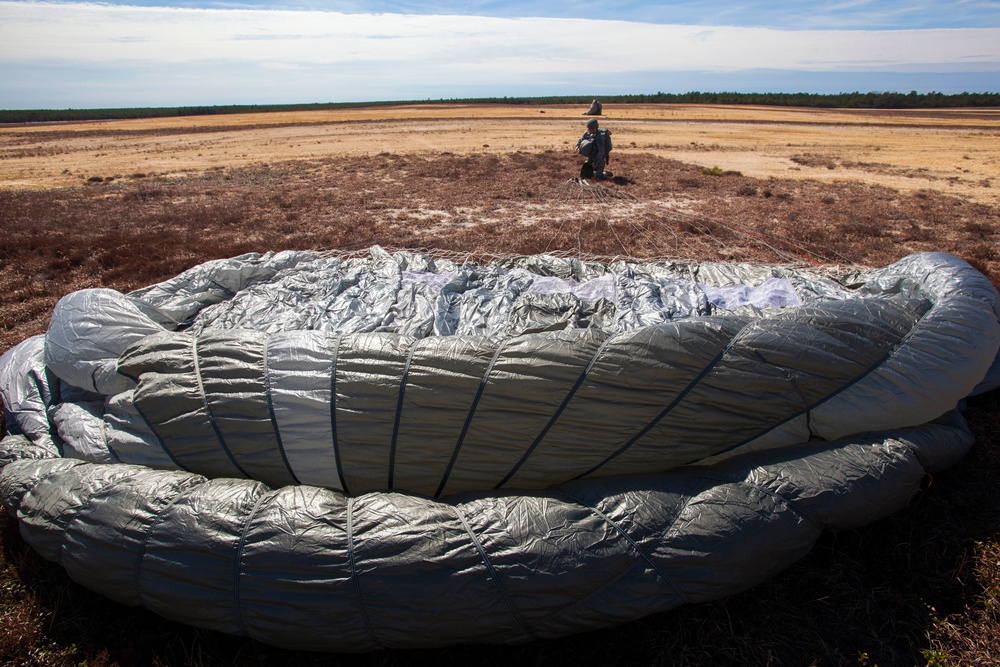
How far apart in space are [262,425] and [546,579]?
A: 211 cm

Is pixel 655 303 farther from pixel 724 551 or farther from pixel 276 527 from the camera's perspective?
pixel 276 527

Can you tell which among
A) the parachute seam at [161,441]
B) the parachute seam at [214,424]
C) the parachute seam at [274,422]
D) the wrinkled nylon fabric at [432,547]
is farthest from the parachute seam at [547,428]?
the parachute seam at [161,441]

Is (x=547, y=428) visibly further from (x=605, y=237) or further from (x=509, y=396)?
(x=605, y=237)

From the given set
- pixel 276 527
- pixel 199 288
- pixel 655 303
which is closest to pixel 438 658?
pixel 276 527

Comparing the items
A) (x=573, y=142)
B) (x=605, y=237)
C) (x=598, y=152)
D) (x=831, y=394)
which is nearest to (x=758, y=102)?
(x=573, y=142)

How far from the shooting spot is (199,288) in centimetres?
568

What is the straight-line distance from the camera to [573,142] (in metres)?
27.6

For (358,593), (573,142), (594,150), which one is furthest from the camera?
(573,142)

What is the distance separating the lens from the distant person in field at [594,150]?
1374 cm

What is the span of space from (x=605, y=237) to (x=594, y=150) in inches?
231

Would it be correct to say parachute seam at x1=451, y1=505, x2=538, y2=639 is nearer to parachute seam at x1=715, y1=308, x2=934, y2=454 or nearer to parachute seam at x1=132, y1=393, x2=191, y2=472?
parachute seam at x1=715, y1=308, x2=934, y2=454

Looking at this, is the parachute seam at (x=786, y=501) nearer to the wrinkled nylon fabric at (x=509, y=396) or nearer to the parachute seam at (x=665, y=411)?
the wrinkled nylon fabric at (x=509, y=396)

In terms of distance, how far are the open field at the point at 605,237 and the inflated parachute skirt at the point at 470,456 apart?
0.26 meters

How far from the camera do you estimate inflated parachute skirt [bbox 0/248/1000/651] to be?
273 cm
